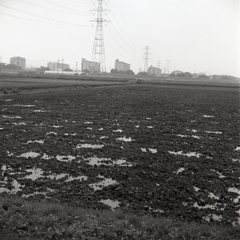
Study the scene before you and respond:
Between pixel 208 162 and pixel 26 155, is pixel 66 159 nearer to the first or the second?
pixel 26 155

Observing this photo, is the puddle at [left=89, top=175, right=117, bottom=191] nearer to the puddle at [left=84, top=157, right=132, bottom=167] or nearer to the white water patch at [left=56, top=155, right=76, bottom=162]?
the puddle at [left=84, top=157, right=132, bottom=167]

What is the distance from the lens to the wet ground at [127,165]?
685cm

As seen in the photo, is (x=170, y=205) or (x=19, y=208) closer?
(x=19, y=208)

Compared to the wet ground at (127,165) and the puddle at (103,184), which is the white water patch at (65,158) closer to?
the wet ground at (127,165)

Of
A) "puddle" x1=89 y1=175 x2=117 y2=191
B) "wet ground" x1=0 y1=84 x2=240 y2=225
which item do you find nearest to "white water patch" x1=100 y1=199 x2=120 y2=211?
"wet ground" x1=0 y1=84 x2=240 y2=225

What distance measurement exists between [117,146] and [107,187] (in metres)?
4.79

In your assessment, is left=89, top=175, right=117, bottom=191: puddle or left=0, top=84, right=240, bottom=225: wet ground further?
left=89, top=175, right=117, bottom=191: puddle

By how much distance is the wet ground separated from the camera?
22.5 ft

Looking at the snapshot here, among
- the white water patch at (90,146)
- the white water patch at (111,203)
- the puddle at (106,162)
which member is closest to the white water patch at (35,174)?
the puddle at (106,162)

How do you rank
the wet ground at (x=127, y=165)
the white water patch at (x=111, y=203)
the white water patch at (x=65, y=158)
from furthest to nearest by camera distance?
the white water patch at (x=65, y=158)
the wet ground at (x=127, y=165)
the white water patch at (x=111, y=203)

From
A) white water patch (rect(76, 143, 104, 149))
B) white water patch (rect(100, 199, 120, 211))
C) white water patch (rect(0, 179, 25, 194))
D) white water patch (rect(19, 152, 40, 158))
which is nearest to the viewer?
white water patch (rect(100, 199, 120, 211))

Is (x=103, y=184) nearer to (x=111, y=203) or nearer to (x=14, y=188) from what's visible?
(x=111, y=203)

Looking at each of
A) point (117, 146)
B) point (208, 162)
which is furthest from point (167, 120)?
point (208, 162)

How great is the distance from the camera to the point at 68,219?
5.46 meters
